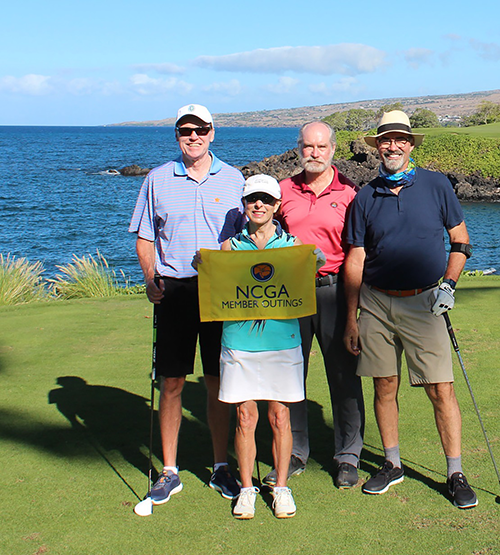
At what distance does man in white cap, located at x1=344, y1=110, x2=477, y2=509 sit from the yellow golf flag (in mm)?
414

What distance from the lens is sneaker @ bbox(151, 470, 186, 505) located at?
3.92 m

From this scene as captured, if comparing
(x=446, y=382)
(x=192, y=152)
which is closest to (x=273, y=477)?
(x=446, y=382)

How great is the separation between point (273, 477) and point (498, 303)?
18.4 ft

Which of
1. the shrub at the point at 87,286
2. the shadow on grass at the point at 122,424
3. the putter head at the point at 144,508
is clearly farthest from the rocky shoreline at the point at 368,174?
the putter head at the point at 144,508

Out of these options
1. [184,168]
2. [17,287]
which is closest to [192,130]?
[184,168]

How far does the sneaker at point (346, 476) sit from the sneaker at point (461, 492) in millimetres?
576

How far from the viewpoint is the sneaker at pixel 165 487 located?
12.9ft

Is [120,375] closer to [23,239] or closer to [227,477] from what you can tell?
[227,477]

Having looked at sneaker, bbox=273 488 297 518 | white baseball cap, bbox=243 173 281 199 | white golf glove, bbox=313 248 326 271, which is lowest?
sneaker, bbox=273 488 297 518

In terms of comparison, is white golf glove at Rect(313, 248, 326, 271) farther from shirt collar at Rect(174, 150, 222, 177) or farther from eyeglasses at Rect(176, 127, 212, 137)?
eyeglasses at Rect(176, 127, 212, 137)

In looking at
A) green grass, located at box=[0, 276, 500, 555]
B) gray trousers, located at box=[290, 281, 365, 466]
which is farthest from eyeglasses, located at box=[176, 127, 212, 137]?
green grass, located at box=[0, 276, 500, 555]

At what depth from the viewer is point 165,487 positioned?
158 inches

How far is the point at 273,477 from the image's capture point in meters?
4.20

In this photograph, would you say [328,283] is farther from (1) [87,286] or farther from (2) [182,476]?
(1) [87,286]
